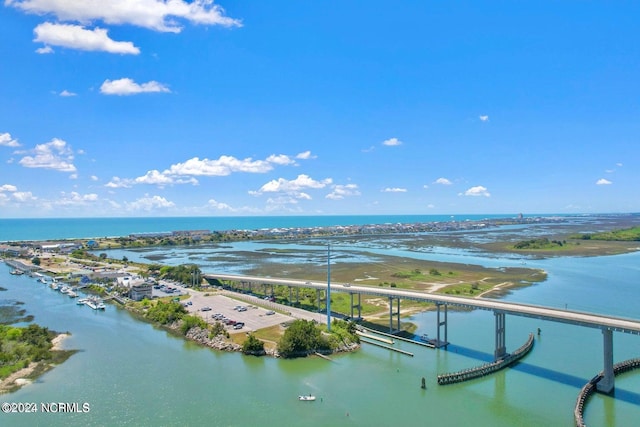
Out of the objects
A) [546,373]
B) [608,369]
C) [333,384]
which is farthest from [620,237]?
[333,384]

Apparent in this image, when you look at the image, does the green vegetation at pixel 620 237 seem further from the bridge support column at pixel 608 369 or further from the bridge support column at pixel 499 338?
the bridge support column at pixel 608 369

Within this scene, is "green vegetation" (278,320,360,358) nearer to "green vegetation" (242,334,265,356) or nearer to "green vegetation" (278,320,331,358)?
"green vegetation" (278,320,331,358)

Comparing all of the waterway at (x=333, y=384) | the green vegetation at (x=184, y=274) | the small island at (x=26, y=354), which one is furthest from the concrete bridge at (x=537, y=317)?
the green vegetation at (x=184, y=274)

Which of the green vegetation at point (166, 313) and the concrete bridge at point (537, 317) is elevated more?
the concrete bridge at point (537, 317)

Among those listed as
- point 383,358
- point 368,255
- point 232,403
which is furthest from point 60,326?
point 368,255

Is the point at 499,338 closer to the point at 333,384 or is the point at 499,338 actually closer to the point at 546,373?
the point at 546,373

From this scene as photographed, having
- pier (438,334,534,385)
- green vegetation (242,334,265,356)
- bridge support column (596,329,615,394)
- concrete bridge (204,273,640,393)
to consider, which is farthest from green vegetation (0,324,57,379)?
bridge support column (596,329,615,394)
